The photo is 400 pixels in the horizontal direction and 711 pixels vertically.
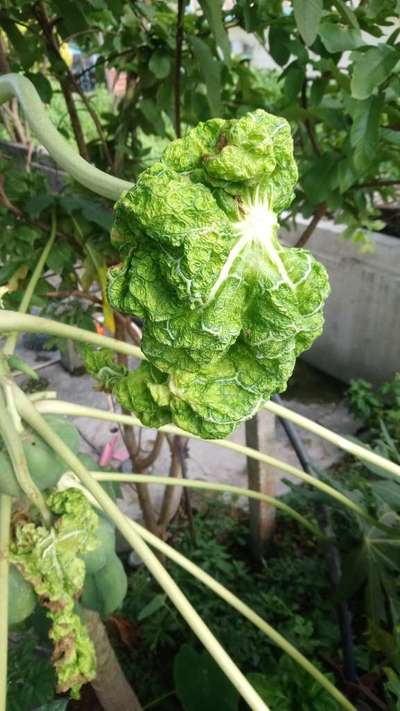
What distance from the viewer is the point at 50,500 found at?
715 mm

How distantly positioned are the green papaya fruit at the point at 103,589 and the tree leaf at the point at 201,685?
1.98 ft

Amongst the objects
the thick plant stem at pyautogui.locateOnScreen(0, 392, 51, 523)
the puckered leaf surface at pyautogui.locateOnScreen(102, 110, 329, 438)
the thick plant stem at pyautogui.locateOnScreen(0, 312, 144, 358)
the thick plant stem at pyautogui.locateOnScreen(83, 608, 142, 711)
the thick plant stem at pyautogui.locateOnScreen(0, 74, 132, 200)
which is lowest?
the thick plant stem at pyautogui.locateOnScreen(83, 608, 142, 711)

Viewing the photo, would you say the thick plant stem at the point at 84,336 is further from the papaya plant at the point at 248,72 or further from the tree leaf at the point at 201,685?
the tree leaf at the point at 201,685

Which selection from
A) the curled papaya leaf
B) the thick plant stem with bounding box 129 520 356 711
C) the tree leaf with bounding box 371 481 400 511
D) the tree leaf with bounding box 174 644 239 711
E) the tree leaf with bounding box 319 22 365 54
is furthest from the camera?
the tree leaf with bounding box 174 644 239 711

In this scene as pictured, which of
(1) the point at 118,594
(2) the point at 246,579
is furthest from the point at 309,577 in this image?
(1) the point at 118,594

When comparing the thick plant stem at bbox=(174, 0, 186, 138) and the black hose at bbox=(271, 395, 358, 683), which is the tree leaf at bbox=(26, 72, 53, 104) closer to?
the thick plant stem at bbox=(174, 0, 186, 138)

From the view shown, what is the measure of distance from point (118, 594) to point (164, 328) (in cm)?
56

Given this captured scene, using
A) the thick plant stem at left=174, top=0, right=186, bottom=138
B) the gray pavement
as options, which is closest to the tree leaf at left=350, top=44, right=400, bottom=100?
the thick plant stem at left=174, top=0, right=186, bottom=138

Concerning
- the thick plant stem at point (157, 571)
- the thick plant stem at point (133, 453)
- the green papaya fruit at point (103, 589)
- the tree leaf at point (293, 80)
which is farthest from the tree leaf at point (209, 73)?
the green papaya fruit at point (103, 589)

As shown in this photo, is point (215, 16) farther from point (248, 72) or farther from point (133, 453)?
point (133, 453)

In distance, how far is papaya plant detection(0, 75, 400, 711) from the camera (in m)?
0.44

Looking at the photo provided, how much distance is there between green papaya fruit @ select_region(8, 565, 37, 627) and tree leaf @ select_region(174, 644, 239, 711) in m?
0.73

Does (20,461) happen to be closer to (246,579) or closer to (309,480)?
(309,480)

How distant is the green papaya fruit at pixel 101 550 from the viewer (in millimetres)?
784
